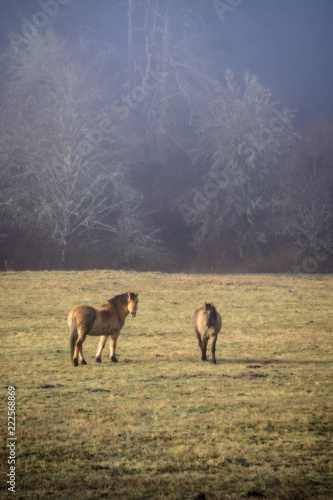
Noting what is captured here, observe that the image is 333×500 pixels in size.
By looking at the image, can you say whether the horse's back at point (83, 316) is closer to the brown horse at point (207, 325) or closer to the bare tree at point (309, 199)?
the brown horse at point (207, 325)

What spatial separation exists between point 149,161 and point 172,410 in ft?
138

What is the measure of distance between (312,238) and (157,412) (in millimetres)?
35989

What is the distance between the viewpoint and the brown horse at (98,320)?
13.4 m

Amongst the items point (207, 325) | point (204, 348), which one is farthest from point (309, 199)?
point (207, 325)

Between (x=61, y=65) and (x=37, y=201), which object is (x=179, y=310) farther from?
(x=61, y=65)

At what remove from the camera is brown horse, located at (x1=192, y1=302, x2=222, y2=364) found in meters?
14.1

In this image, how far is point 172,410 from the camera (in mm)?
10094

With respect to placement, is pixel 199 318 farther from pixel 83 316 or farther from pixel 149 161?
pixel 149 161

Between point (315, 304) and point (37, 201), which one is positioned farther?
point (37, 201)

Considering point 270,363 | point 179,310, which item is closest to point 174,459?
point 270,363

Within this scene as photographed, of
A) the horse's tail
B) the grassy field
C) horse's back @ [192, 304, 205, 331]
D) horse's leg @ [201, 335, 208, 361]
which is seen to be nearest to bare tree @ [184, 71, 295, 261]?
the grassy field

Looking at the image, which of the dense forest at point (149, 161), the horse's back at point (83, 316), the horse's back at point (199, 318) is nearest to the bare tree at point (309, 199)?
the dense forest at point (149, 161)

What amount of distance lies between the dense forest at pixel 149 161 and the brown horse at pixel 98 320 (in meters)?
25.1

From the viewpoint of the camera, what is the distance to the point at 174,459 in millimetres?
7719
